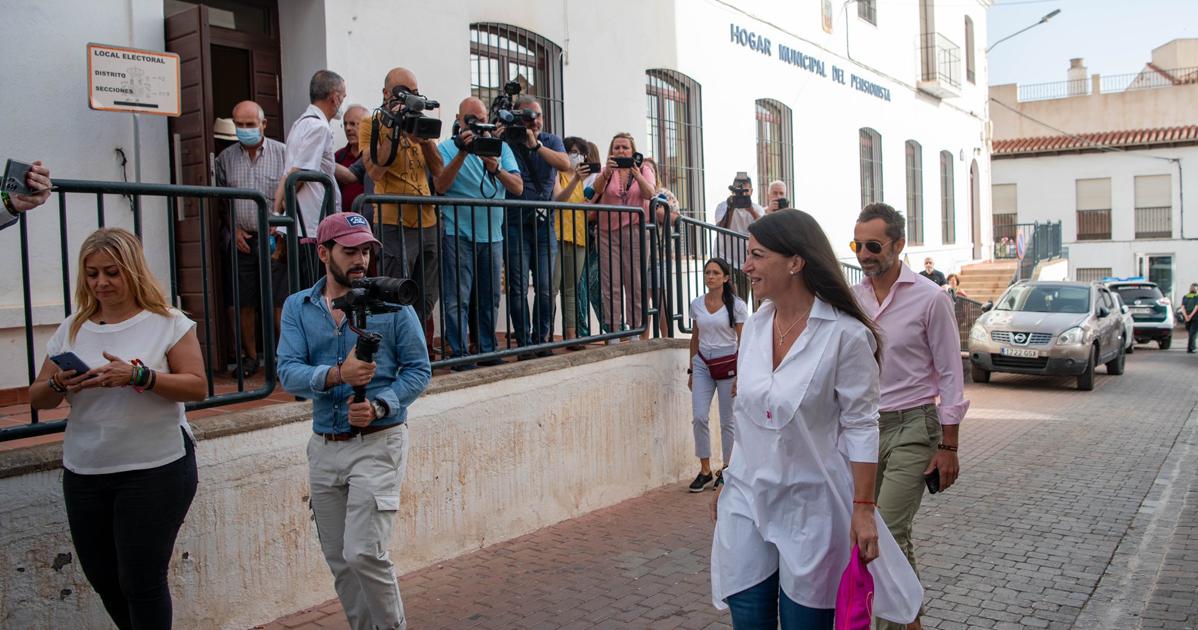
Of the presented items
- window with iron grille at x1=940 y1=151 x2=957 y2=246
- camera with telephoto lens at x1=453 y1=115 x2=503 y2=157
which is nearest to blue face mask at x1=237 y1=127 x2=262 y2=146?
camera with telephoto lens at x1=453 y1=115 x2=503 y2=157

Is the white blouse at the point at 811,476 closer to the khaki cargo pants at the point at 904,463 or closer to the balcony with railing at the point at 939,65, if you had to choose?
the khaki cargo pants at the point at 904,463

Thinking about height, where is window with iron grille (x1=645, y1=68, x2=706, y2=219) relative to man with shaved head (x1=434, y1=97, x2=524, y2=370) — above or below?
above

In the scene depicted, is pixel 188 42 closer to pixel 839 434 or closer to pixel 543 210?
pixel 543 210

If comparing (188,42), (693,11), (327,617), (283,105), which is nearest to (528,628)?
(327,617)

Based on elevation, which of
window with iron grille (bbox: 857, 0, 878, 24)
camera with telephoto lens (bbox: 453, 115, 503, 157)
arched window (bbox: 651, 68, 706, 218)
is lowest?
camera with telephoto lens (bbox: 453, 115, 503, 157)

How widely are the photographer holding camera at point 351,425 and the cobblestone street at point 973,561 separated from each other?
114 centimetres

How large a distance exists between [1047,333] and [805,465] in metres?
14.0

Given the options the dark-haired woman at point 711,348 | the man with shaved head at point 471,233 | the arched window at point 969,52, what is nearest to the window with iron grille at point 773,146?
the dark-haired woman at point 711,348

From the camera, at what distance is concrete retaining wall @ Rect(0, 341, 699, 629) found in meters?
4.04

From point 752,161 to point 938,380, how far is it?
36.3 ft

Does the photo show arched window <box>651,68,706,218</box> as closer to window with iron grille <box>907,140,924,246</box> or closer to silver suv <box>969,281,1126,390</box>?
silver suv <box>969,281,1126,390</box>

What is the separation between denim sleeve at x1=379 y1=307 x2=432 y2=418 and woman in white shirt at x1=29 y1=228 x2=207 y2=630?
74 centimetres

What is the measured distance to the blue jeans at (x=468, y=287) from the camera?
621cm

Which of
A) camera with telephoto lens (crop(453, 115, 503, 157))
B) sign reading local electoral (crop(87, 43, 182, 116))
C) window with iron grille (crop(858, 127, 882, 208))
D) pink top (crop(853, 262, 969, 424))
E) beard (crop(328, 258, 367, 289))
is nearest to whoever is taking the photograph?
beard (crop(328, 258, 367, 289))
